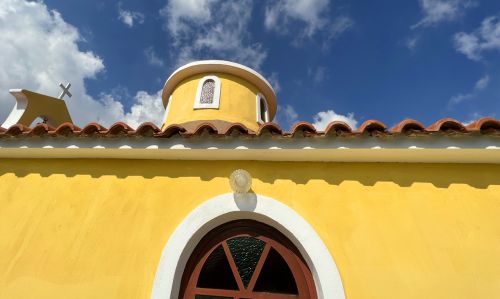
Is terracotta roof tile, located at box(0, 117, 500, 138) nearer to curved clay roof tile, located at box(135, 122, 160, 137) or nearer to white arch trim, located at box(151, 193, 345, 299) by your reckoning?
curved clay roof tile, located at box(135, 122, 160, 137)

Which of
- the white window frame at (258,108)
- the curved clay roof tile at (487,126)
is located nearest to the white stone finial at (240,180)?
the curved clay roof tile at (487,126)

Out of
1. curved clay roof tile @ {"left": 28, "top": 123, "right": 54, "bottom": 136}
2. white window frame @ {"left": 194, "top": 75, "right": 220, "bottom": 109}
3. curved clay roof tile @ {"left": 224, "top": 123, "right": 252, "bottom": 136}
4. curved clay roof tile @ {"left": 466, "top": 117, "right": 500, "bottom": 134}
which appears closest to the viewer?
curved clay roof tile @ {"left": 466, "top": 117, "right": 500, "bottom": 134}

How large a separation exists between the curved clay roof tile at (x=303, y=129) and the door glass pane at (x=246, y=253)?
1.42m

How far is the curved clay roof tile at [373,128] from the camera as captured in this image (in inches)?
116

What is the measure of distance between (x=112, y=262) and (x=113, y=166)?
1308 mm

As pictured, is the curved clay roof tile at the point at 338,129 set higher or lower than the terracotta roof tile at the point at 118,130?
lower

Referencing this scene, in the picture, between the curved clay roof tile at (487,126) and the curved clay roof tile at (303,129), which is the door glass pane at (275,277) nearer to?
the curved clay roof tile at (303,129)

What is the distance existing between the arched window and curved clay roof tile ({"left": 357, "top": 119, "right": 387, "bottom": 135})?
479 centimetres

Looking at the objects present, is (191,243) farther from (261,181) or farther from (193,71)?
(193,71)

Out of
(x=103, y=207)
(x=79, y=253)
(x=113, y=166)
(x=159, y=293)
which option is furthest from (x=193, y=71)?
(x=159, y=293)

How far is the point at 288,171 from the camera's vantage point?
3.31 metres

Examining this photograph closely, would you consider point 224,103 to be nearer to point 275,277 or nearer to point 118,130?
point 118,130

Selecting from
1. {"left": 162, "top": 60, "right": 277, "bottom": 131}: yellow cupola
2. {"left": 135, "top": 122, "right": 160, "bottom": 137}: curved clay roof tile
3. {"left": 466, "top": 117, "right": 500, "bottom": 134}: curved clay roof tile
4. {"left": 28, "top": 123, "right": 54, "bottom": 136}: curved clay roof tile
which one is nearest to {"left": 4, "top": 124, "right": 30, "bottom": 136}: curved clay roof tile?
{"left": 28, "top": 123, "right": 54, "bottom": 136}: curved clay roof tile

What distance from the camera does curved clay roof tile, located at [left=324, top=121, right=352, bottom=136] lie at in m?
3.01
